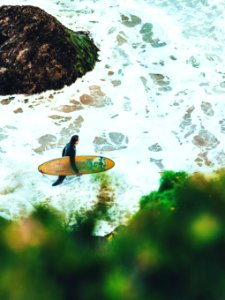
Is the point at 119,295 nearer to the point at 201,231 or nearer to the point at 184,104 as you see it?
the point at 201,231

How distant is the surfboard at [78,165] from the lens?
8344mm

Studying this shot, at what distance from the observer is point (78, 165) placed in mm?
8453

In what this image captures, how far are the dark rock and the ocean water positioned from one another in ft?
0.73

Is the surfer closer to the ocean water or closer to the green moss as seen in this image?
the ocean water

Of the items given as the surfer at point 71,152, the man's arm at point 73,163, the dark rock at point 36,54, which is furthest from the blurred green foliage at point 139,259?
the dark rock at point 36,54

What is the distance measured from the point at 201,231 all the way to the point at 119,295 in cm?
19

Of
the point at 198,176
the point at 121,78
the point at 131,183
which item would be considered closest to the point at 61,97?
the point at 121,78

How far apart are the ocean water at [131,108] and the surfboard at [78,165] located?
4.5 inches

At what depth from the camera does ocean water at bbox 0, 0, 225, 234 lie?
8680 mm

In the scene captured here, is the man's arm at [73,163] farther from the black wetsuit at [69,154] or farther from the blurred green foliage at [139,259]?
the blurred green foliage at [139,259]

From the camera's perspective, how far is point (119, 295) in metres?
1.03

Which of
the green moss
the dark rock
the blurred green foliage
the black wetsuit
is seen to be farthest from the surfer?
the blurred green foliage

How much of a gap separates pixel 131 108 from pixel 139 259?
9666 mm

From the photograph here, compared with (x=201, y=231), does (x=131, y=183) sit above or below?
below
